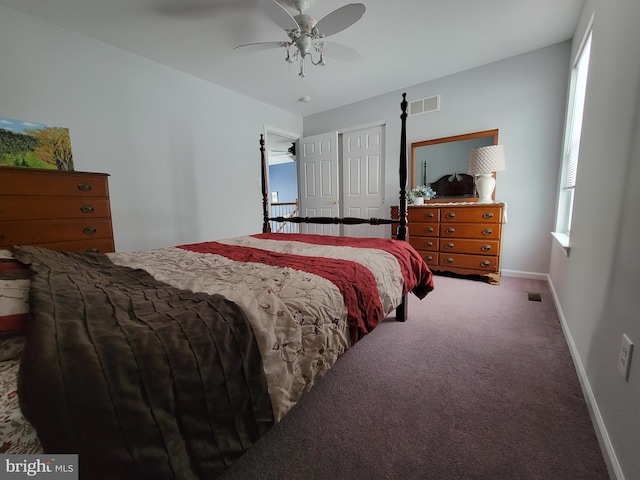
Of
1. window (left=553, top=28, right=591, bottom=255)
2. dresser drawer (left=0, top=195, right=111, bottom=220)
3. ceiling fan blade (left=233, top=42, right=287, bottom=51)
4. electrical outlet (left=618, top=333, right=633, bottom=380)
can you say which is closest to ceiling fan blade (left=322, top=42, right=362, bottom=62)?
ceiling fan blade (left=233, top=42, right=287, bottom=51)

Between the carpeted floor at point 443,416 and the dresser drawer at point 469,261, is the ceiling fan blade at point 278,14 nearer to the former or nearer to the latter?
the carpeted floor at point 443,416

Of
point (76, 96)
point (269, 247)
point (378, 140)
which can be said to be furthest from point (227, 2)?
point (378, 140)

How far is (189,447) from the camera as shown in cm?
60

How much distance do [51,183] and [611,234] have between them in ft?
10.8

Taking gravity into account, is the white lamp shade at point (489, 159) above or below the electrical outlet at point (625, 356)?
above

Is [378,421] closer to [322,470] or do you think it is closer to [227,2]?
[322,470]

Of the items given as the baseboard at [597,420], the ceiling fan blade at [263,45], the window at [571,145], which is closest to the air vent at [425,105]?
the window at [571,145]

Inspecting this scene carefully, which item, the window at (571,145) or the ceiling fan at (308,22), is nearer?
the ceiling fan at (308,22)

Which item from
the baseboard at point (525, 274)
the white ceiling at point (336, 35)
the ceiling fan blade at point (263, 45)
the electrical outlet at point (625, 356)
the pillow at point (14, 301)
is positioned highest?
the white ceiling at point (336, 35)

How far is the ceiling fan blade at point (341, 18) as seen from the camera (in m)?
1.70

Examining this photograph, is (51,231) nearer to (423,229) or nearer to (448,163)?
(423,229)

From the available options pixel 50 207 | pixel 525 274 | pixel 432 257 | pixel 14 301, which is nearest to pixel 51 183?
pixel 50 207

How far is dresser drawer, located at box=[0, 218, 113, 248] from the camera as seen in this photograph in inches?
70.9

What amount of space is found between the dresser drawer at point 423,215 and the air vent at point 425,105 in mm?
1387
